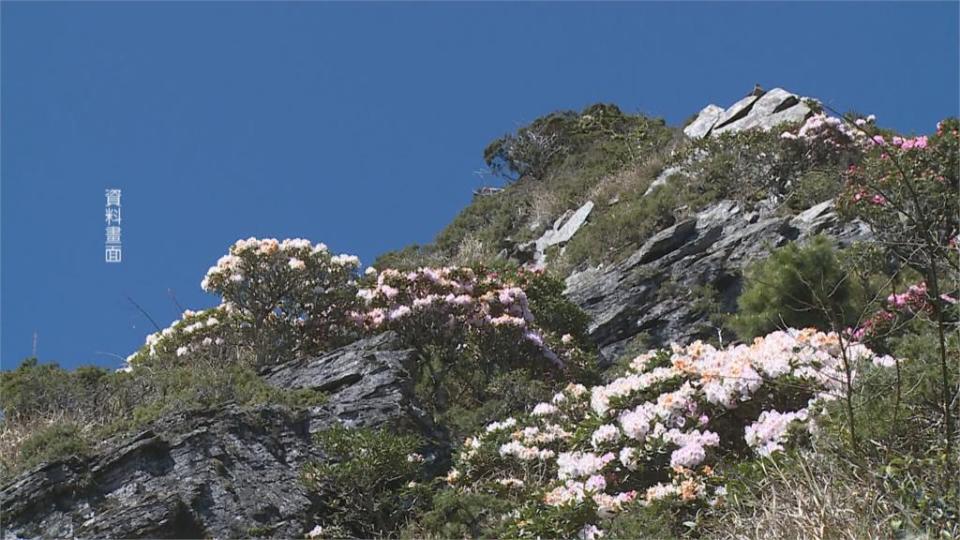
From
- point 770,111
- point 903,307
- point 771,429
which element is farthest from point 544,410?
point 770,111

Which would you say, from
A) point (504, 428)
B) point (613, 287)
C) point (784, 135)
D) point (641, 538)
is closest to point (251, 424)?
point (504, 428)

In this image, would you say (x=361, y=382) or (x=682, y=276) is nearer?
(x=361, y=382)

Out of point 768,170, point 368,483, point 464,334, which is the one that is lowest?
point 368,483

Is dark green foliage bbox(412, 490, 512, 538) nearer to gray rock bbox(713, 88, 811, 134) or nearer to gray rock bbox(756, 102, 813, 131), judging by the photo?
gray rock bbox(756, 102, 813, 131)

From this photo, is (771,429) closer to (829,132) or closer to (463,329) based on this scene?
(463,329)

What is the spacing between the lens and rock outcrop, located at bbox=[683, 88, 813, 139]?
59.6ft

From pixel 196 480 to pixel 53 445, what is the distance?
1172mm

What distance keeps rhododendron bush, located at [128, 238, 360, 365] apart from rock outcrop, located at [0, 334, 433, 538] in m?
2.23

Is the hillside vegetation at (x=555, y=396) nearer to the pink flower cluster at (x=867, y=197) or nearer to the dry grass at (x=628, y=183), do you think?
the pink flower cluster at (x=867, y=197)

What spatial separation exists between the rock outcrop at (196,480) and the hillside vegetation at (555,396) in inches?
0.8

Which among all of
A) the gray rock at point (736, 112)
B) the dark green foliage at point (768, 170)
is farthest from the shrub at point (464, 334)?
the gray rock at point (736, 112)

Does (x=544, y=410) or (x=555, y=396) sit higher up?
(x=555, y=396)

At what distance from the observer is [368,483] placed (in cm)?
685

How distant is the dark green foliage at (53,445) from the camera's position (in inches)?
278
